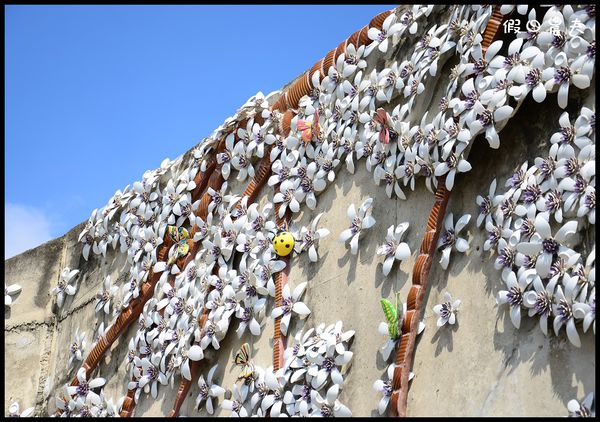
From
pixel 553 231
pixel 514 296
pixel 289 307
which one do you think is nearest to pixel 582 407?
pixel 514 296

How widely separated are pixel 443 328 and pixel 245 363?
2.90ft

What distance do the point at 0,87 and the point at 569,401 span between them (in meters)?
2.67

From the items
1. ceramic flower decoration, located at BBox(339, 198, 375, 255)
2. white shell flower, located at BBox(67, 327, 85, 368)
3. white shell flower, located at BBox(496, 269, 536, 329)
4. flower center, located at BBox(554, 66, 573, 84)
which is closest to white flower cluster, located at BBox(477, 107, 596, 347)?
white shell flower, located at BBox(496, 269, 536, 329)

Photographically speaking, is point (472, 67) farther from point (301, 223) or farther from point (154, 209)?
point (154, 209)

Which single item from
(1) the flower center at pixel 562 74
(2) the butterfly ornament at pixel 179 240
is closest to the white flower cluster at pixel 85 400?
(2) the butterfly ornament at pixel 179 240

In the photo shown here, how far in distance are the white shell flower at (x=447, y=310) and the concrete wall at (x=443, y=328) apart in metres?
0.02

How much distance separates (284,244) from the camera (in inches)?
145

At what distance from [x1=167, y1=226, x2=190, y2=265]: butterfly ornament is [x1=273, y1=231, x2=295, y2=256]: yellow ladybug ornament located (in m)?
0.61

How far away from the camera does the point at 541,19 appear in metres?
3.02

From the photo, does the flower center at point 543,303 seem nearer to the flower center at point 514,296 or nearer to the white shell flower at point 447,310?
the flower center at point 514,296

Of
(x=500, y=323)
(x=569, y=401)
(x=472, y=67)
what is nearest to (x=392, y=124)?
(x=472, y=67)

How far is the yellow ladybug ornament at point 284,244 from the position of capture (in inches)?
145

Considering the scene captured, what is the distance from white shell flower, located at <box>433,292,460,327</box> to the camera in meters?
3.00

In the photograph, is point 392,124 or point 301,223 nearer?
point 392,124
